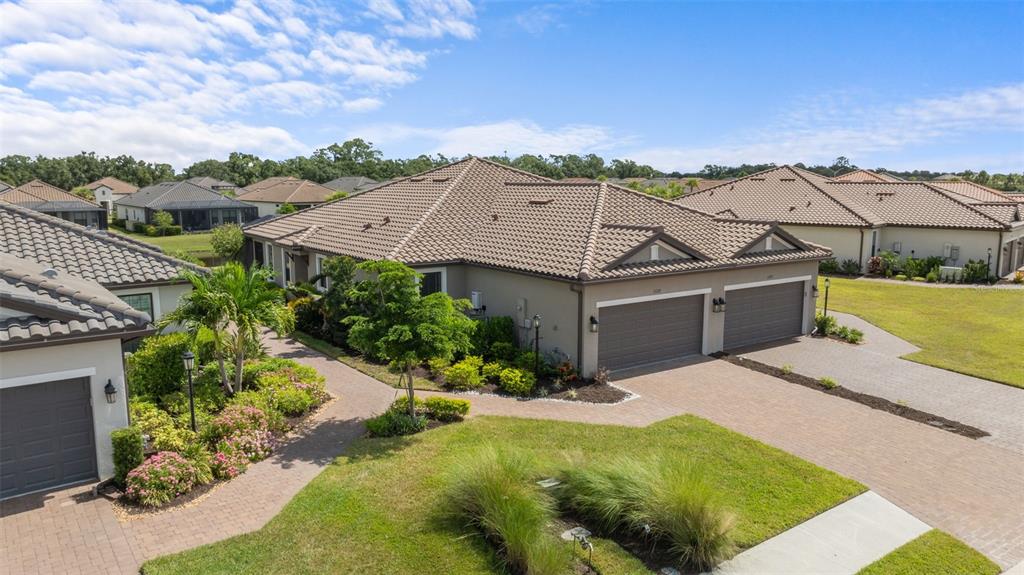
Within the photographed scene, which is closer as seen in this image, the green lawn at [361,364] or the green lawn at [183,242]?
the green lawn at [361,364]

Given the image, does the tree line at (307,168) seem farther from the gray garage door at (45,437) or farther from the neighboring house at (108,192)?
the gray garage door at (45,437)

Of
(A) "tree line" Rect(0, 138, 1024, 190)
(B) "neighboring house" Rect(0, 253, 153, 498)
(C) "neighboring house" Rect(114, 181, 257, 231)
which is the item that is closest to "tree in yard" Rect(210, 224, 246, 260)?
(B) "neighboring house" Rect(0, 253, 153, 498)

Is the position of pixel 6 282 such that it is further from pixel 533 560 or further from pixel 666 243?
pixel 666 243

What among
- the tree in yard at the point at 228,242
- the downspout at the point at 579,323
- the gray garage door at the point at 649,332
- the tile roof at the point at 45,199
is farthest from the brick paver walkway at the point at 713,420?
the tile roof at the point at 45,199

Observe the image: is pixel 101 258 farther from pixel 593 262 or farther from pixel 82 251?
pixel 593 262

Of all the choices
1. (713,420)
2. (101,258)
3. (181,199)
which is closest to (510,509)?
(713,420)
